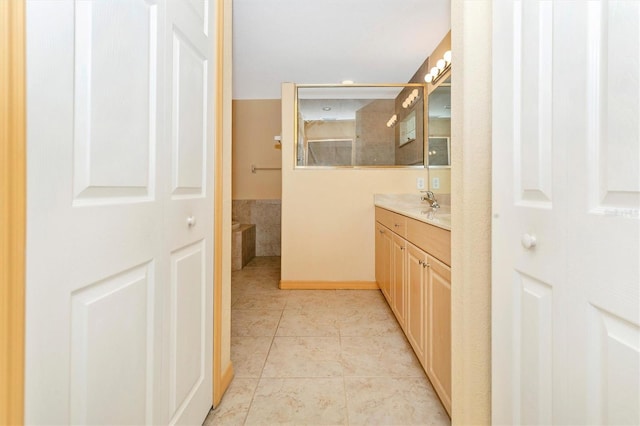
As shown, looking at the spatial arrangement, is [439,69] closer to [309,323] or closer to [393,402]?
[309,323]

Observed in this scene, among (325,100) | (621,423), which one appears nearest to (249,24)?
(325,100)

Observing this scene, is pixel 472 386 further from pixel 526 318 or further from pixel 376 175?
pixel 376 175

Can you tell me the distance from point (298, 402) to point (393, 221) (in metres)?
1.37

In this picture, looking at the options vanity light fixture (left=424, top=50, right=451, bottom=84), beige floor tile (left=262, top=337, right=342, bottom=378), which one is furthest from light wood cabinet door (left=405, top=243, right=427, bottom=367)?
vanity light fixture (left=424, top=50, right=451, bottom=84)

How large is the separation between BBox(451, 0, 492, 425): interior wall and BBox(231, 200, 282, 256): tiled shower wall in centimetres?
379

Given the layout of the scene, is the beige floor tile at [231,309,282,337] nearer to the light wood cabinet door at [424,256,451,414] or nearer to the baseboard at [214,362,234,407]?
the baseboard at [214,362,234,407]

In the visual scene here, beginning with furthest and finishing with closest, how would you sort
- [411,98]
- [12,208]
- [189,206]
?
[411,98], [189,206], [12,208]

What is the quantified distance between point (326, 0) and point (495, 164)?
181 cm

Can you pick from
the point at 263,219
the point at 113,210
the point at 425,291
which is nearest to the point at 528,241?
the point at 425,291

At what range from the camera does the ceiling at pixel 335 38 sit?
2.11m

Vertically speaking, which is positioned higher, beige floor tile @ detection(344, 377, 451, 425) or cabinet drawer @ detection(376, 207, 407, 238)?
cabinet drawer @ detection(376, 207, 407, 238)

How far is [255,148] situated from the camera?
454 cm

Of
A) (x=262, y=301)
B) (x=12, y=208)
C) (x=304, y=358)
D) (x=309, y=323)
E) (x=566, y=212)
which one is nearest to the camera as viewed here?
(x=12, y=208)

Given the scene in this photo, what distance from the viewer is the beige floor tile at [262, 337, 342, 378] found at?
1603 millimetres
